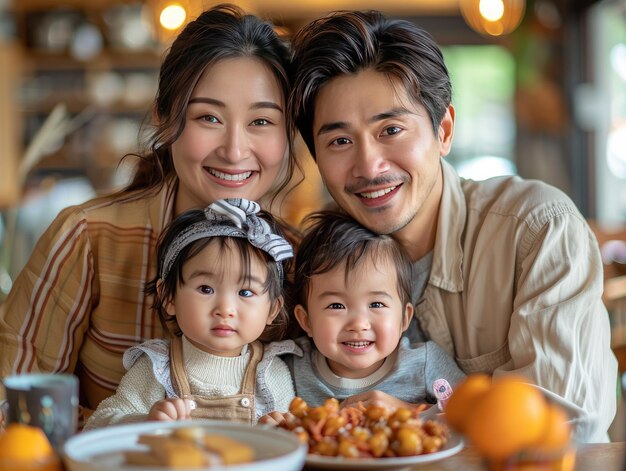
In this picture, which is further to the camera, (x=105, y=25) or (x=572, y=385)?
(x=105, y=25)

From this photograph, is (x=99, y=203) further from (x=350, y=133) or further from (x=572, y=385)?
(x=572, y=385)

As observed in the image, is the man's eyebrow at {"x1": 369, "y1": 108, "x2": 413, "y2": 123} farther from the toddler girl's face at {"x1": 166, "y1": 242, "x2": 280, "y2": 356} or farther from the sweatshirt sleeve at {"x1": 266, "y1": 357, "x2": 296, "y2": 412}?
the sweatshirt sleeve at {"x1": 266, "y1": 357, "x2": 296, "y2": 412}

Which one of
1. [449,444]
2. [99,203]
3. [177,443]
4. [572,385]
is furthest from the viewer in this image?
[99,203]

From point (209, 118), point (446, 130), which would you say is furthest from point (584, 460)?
point (209, 118)

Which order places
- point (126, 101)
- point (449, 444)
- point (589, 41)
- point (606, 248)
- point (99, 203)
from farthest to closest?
point (126, 101)
point (589, 41)
point (606, 248)
point (99, 203)
point (449, 444)

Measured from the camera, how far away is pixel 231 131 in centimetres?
187

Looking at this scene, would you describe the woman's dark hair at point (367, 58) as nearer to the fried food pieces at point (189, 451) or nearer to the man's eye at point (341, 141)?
the man's eye at point (341, 141)

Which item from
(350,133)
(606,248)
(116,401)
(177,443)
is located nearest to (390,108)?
(350,133)

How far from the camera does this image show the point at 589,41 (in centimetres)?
630

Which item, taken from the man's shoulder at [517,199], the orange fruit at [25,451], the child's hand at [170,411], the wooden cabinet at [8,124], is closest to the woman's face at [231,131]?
the man's shoulder at [517,199]

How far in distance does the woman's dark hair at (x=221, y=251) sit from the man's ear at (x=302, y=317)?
0.02m

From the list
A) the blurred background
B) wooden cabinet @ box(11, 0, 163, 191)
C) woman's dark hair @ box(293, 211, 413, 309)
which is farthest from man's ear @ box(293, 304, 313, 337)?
wooden cabinet @ box(11, 0, 163, 191)

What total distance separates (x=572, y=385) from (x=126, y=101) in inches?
224

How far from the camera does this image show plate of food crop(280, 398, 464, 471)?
1.10 m
